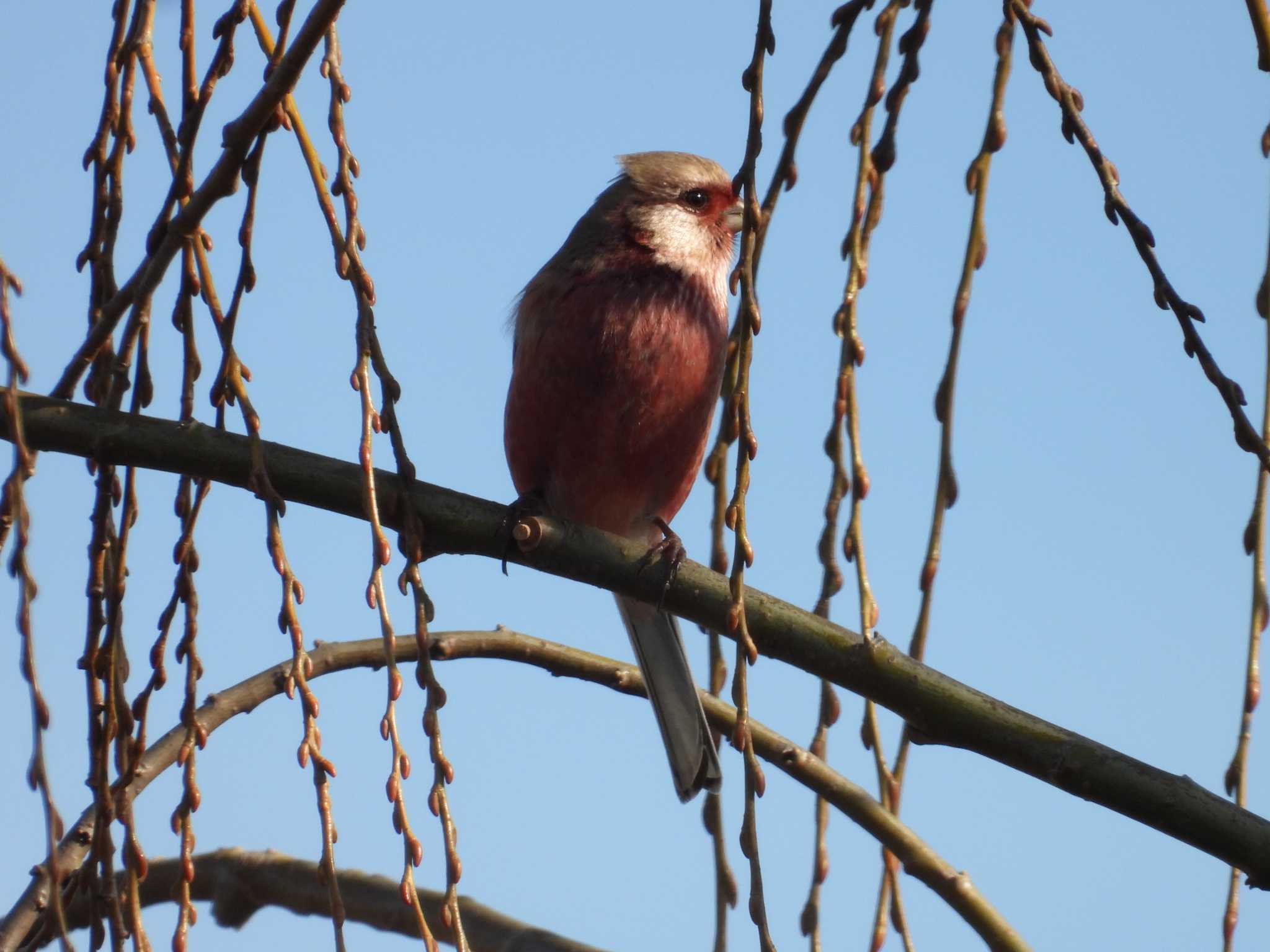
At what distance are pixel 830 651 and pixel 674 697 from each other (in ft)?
6.34

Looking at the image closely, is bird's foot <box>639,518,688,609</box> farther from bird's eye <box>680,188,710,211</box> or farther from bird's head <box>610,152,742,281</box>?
bird's eye <box>680,188,710,211</box>

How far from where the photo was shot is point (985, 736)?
2.56 metres

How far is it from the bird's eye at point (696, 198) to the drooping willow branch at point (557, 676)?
1951 millimetres

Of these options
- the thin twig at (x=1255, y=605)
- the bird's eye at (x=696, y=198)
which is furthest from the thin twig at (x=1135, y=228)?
the bird's eye at (x=696, y=198)

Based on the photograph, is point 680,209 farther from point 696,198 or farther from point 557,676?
point 557,676

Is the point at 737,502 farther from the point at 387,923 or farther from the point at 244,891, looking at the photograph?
the point at 244,891

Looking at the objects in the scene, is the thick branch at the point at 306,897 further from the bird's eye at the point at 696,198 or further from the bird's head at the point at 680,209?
the bird's eye at the point at 696,198

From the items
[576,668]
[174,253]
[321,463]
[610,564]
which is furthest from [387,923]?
[174,253]

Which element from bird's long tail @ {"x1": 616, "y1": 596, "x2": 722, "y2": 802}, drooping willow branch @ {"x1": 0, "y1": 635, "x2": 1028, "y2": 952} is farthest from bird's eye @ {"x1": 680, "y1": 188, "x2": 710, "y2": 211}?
drooping willow branch @ {"x1": 0, "y1": 635, "x2": 1028, "y2": 952}

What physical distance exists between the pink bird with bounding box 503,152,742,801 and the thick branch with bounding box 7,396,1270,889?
1504mm

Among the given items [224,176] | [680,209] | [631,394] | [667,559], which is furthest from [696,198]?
[224,176]

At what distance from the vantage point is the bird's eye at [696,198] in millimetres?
5180

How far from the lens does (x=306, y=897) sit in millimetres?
3719

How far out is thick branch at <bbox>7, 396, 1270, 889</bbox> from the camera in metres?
2.43
